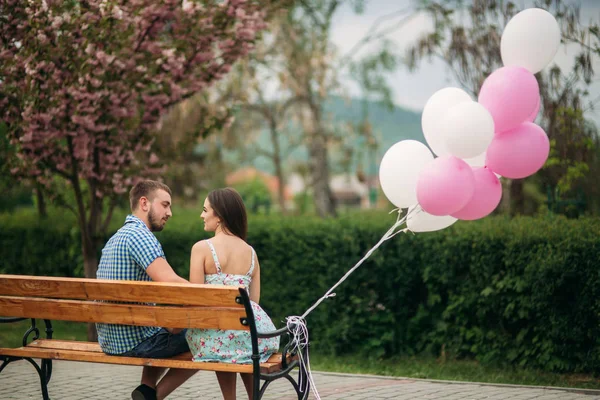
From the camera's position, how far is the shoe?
521 centimetres

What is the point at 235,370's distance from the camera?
493cm

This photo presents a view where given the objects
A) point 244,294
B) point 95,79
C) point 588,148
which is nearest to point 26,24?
point 95,79

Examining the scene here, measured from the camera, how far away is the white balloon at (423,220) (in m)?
5.66

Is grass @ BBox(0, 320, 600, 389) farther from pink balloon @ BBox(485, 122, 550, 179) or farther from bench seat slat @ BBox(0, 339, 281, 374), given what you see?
bench seat slat @ BBox(0, 339, 281, 374)

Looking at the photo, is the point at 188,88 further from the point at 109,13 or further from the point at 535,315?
the point at 535,315

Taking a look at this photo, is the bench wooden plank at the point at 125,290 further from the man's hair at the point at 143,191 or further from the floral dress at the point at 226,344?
the man's hair at the point at 143,191

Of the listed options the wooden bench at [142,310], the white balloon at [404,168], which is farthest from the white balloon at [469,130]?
the wooden bench at [142,310]

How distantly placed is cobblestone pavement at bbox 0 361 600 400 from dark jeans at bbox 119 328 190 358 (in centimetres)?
153

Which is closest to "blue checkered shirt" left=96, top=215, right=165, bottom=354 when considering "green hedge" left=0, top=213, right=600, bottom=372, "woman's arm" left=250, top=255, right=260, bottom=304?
"woman's arm" left=250, top=255, right=260, bottom=304

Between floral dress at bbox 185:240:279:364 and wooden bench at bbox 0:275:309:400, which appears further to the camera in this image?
floral dress at bbox 185:240:279:364

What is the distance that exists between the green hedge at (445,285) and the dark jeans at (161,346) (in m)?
3.99

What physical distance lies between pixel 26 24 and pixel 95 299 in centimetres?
471

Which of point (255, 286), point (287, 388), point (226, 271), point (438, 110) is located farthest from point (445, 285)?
point (226, 271)

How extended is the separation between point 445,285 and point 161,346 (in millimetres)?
4364
